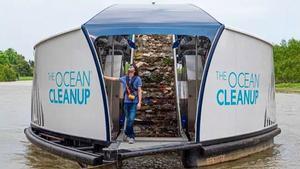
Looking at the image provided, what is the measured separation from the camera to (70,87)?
9.60m

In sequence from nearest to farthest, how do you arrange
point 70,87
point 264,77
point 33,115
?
point 70,87, point 264,77, point 33,115

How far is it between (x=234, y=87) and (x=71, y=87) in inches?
125

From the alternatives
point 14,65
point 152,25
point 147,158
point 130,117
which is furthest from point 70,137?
point 14,65

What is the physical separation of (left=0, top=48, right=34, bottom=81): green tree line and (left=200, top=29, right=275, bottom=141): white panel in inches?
4290

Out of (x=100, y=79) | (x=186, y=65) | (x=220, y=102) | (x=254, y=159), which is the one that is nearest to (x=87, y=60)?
(x=100, y=79)

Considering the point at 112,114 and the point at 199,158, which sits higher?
the point at 112,114

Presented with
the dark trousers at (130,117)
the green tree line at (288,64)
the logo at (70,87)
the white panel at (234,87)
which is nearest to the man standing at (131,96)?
the dark trousers at (130,117)

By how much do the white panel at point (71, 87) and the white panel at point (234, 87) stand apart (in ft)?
6.58

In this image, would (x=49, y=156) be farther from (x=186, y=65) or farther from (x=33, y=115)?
(x=186, y=65)

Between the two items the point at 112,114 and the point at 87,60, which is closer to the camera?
the point at 87,60

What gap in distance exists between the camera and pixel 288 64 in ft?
239

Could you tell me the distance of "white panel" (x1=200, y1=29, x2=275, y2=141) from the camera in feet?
30.2

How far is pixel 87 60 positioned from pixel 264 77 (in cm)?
430

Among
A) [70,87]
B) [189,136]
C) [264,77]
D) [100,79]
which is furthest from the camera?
[264,77]
